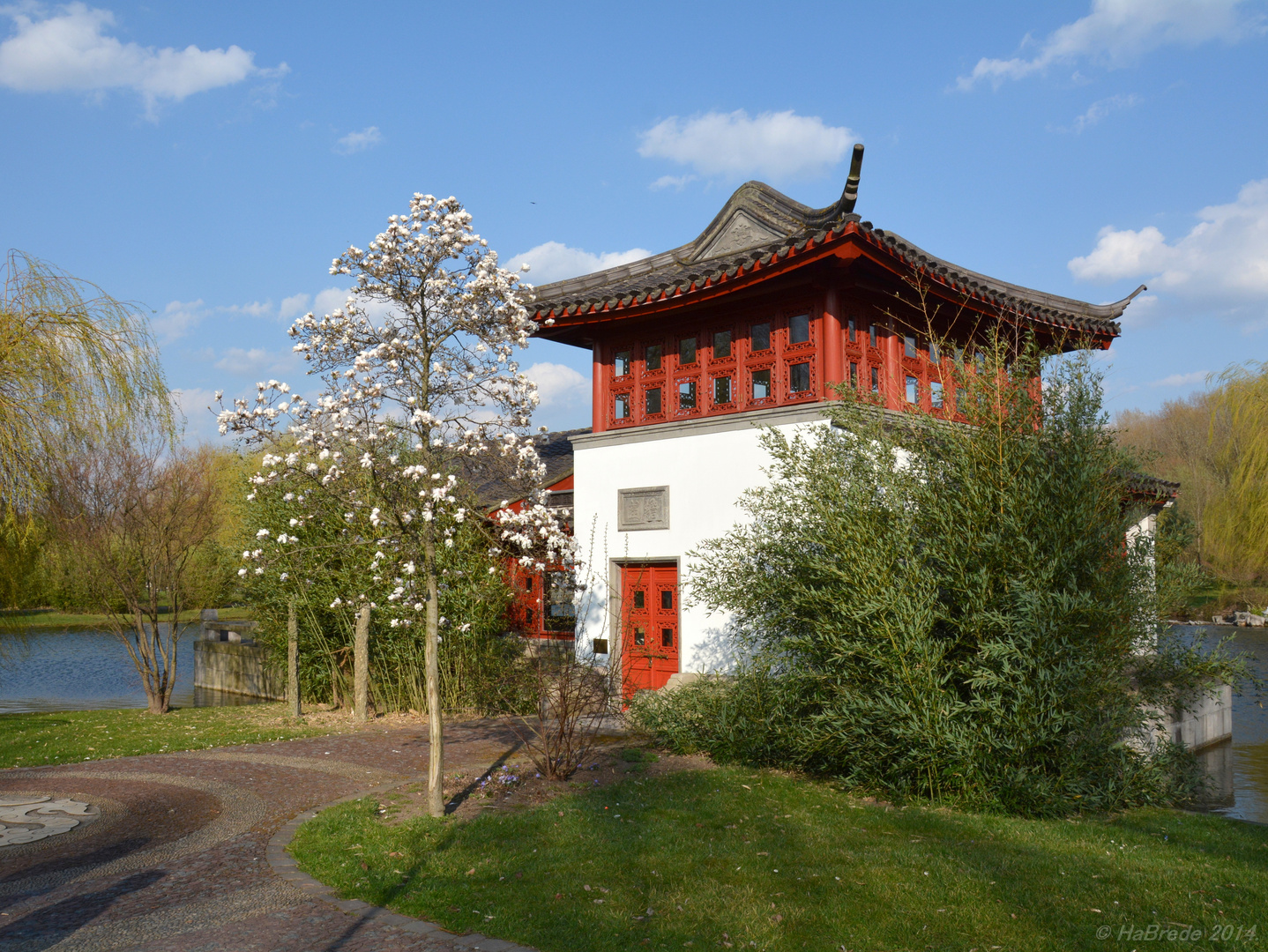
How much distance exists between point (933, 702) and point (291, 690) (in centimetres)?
984

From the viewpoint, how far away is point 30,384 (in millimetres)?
10398

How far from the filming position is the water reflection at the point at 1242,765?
33.9ft

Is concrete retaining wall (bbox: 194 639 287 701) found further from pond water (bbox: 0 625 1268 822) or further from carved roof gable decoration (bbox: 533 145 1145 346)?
carved roof gable decoration (bbox: 533 145 1145 346)

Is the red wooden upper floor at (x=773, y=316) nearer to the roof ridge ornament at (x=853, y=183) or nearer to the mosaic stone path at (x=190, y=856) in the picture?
the roof ridge ornament at (x=853, y=183)

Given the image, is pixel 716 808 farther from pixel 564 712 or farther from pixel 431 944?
pixel 431 944

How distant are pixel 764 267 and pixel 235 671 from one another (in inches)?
684

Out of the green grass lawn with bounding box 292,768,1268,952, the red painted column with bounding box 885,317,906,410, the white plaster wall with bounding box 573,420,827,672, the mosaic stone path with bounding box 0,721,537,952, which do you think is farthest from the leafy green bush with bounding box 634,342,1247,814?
the mosaic stone path with bounding box 0,721,537,952

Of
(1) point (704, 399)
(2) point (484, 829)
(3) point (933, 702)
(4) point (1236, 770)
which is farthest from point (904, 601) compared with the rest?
(4) point (1236, 770)

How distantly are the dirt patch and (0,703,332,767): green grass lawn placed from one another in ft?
13.4

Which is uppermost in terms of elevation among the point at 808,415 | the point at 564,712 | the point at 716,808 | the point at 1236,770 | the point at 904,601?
the point at 808,415

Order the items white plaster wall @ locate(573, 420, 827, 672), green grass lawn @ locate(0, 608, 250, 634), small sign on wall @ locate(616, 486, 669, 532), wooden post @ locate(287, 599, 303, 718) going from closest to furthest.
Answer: white plaster wall @ locate(573, 420, 827, 672)
small sign on wall @ locate(616, 486, 669, 532)
wooden post @ locate(287, 599, 303, 718)
green grass lawn @ locate(0, 608, 250, 634)

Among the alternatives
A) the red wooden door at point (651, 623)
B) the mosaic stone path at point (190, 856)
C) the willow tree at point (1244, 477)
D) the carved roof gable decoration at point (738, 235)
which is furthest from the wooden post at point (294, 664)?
the willow tree at point (1244, 477)

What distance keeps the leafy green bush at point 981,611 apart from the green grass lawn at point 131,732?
7.12 metres

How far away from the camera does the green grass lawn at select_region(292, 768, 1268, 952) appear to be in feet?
15.8
